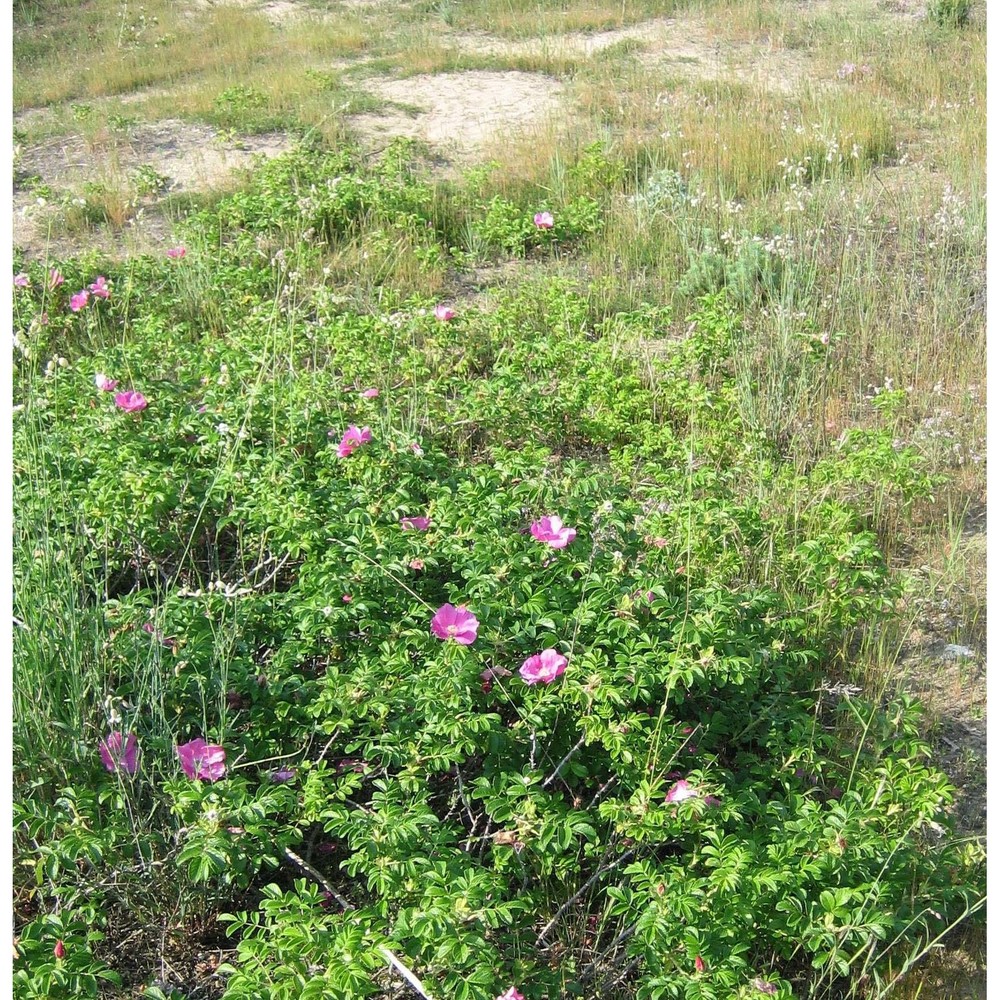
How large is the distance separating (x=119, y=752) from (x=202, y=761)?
0.56ft

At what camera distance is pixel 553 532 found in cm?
279

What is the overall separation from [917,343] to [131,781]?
372cm

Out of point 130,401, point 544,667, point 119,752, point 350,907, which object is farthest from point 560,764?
point 130,401

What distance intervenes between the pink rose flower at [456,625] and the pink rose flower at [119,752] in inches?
27.4

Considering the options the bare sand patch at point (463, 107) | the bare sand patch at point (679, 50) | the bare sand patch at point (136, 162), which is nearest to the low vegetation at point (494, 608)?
the bare sand patch at point (136, 162)

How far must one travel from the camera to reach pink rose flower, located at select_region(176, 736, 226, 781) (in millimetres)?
2285

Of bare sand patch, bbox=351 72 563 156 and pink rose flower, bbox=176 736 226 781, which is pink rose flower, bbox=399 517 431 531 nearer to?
pink rose flower, bbox=176 736 226 781

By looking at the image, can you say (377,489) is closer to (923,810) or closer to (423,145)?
(923,810)

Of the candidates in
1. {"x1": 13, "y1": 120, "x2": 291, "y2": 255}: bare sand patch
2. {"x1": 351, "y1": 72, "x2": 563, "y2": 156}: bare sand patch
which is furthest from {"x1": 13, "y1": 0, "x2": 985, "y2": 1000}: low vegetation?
{"x1": 351, "y1": 72, "x2": 563, "y2": 156}: bare sand patch

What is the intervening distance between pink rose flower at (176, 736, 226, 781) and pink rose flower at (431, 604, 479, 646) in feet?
1.78

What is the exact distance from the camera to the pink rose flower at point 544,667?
7.94 ft

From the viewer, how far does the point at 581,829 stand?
218 centimetres

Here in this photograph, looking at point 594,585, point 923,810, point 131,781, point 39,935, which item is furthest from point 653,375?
point 39,935

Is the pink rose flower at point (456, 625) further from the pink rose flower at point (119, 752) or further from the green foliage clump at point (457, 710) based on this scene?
the pink rose flower at point (119, 752)
